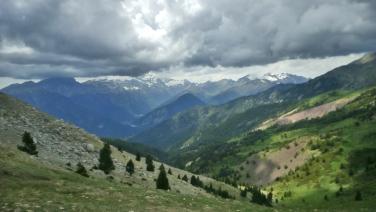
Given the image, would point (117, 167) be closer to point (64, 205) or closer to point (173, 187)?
point (173, 187)

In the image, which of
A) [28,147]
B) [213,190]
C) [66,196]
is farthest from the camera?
[213,190]

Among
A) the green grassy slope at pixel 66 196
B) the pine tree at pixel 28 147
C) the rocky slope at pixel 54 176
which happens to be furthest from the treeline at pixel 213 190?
the green grassy slope at pixel 66 196

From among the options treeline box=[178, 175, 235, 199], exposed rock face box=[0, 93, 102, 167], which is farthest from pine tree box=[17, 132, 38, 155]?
treeline box=[178, 175, 235, 199]

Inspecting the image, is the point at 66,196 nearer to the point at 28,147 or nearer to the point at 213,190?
the point at 28,147

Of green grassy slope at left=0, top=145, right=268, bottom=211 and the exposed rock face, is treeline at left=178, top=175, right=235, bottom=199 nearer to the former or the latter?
the exposed rock face

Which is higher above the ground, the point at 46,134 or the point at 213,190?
the point at 46,134

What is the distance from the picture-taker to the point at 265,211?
1842 inches

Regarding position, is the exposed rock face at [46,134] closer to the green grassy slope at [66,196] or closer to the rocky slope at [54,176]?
the rocky slope at [54,176]

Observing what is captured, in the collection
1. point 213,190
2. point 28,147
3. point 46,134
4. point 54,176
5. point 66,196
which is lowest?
point 66,196

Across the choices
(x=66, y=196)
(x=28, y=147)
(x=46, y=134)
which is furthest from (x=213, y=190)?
(x=66, y=196)

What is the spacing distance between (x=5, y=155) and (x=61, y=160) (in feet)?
91.5

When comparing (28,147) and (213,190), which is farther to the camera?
(213,190)

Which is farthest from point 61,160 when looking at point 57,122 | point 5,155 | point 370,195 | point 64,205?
point 370,195

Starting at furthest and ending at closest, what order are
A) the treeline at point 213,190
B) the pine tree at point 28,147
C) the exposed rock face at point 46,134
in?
the treeline at point 213,190, the exposed rock face at point 46,134, the pine tree at point 28,147
